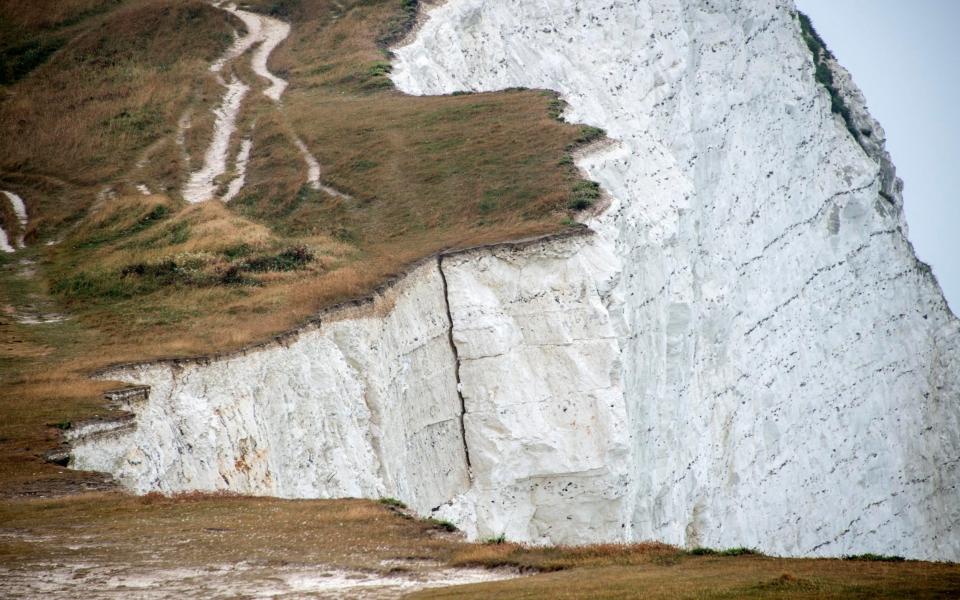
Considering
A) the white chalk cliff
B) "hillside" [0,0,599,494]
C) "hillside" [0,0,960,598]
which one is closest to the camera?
"hillside" [0,0,960,598]

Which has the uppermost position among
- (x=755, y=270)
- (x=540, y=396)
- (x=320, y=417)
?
(x=755, y=270)

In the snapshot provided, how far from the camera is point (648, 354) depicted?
163 ft

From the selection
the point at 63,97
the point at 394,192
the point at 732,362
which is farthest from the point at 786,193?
the point at 63,97

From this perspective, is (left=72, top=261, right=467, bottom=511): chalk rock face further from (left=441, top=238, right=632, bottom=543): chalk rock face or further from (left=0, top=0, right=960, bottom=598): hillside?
(left=441, top=238, right=632, bottom=543): chalk rock face

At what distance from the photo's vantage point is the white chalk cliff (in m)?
34.6

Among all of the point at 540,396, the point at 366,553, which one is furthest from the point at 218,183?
the point at 366,553

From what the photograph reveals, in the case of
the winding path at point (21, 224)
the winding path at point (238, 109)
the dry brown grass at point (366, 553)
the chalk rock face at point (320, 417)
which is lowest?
the dry brown grass at point (366, 553)

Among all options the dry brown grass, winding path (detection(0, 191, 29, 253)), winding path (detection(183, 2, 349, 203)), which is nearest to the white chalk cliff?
the dry brown grass

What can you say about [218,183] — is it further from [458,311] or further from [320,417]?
[320,417]

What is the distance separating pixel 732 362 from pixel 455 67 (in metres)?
28.5

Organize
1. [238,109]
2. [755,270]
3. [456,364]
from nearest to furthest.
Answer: [456,364] < [755,270] < [238,109]

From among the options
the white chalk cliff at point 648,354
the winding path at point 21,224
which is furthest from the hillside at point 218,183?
the white chalk cliff at point 648,354

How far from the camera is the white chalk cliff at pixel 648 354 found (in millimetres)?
34625

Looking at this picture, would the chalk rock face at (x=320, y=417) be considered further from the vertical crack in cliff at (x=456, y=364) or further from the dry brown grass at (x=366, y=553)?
the dry brown grass at (x=366, y=553)
